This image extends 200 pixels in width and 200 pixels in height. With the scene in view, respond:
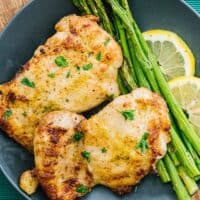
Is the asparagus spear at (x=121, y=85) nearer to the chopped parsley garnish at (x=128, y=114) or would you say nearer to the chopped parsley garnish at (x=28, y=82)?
the chopped parsley garnish at (x=128, y=114)

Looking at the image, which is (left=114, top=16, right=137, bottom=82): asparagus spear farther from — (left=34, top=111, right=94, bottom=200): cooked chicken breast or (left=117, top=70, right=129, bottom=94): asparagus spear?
(left=34, top=111, right=94, bottom=200): cooked chicken breast

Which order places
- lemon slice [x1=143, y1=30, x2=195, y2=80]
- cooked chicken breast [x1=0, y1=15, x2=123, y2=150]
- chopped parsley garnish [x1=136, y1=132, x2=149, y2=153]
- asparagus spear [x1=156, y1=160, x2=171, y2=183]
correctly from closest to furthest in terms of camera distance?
1. chopped parsley garnish [x1=136, y1=132, x2=149, y2=153]
2. cooked chicken breast [x1=0, y1=15, x2=123, y2=150]
3. asparagus spear [x1=156, y1=160, x2=171, y2=183]
4. lemon slice [x1=143, y1=30, x2=195, y2=80]

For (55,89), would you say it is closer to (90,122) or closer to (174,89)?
(90,122)

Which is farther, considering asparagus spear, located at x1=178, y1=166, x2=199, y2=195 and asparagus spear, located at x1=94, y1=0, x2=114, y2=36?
asparagus spear, located at x1=94, y1=0, x2=114, y2=36

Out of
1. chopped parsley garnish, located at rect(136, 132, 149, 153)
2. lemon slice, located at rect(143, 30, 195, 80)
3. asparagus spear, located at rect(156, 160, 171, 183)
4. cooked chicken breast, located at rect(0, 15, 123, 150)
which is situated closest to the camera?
chopped parsley garnish, located at rect(136, 132, 149, 153)

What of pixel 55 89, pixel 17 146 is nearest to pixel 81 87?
pixel 55 89

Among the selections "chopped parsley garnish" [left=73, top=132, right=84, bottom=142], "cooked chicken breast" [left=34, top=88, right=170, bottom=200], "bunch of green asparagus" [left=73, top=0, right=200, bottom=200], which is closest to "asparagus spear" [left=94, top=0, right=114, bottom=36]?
"bunch of green asparagus" [left=73, top=0, right=200, bottom=200]

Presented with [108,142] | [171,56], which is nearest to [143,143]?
[108,142]
